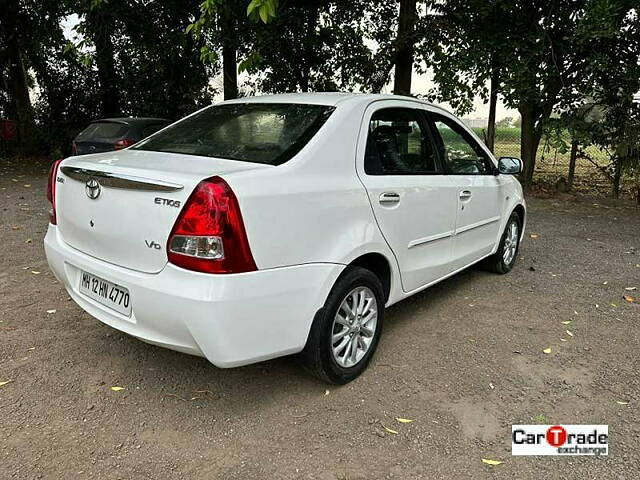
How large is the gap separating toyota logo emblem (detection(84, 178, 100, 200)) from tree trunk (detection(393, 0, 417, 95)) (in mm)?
8010

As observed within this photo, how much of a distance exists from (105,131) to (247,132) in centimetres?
695

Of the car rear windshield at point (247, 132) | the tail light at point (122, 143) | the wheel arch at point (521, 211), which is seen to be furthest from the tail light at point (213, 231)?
the tail light at point (122, 143)

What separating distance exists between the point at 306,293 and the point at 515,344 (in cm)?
179

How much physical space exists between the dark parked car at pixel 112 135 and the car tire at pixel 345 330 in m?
6.82

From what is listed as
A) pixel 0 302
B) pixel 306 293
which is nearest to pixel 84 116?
pixel 0 302

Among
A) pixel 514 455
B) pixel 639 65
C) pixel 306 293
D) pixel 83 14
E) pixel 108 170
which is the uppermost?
pixel 83 14

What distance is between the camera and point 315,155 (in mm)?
2801

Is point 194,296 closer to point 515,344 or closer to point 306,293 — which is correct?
point 306,293

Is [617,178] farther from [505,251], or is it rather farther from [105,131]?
[105,131]

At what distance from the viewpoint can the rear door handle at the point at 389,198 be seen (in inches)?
123

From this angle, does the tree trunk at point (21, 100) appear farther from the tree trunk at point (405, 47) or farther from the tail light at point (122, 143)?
the tree trunk at point (405, 47)

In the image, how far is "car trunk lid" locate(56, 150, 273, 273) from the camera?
2.44 metres

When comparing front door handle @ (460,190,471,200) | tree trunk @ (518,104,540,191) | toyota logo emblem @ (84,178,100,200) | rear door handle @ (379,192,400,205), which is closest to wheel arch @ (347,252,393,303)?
rear door handle @ (379,192,400,205)

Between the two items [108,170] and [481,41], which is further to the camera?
[481,41]
